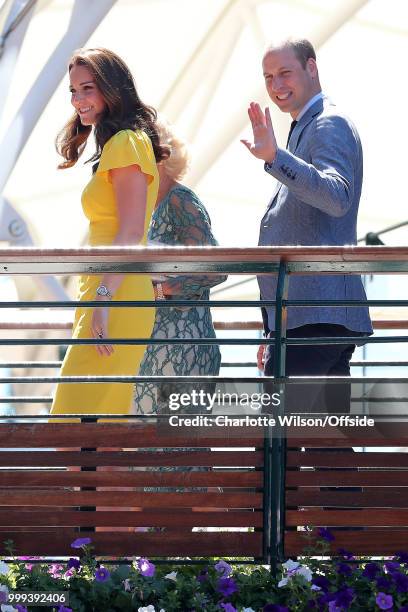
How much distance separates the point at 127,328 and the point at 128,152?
627mm

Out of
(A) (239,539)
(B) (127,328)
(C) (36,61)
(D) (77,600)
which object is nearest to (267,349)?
(B) (127,328)

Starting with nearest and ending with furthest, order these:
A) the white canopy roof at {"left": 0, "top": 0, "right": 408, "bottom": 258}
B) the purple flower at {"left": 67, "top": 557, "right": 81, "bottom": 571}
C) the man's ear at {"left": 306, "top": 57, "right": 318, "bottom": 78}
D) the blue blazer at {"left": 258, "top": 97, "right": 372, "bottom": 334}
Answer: the purple flower at {"left": 67, "top": 557, "right": 81, "bottom": 571}, the blue blazer at {"left": 258, "top": 97, "right": 372, "bottom": 334}, the man's ear at {"left": 306, "top": 57, "right": 318, "bottom": 78}, the white canopy roof at {"left": 0, "top": 0, "right": 408, "bottom": 258}

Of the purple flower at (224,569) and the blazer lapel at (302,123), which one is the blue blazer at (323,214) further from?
the purple flower at (224,569)

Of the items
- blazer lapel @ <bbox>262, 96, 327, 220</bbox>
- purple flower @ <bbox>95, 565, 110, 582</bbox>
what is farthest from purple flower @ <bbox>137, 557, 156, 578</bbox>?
blazer lapel @ <bbox>262, 96, 327, 220</bbox>

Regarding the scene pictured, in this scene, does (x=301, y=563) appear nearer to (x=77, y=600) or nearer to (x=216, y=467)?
(x=216, y=467)

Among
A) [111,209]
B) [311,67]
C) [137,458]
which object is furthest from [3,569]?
[311,67]

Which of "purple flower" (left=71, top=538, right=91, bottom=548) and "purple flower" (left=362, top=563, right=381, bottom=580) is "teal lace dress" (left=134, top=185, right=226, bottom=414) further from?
"purple flower" (left=362, top=563, right=381, bottom=580)

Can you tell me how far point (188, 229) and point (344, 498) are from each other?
140cm

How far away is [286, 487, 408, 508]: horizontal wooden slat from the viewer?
437 centimetres

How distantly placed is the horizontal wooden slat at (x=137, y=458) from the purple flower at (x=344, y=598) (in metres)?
0.54

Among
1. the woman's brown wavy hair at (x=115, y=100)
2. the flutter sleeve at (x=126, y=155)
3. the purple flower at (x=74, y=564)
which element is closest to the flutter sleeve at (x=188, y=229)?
the woman's brown wavy hair at (x=115, y=100)

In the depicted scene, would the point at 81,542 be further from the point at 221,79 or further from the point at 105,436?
the point at 221,79

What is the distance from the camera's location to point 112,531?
14.5ft

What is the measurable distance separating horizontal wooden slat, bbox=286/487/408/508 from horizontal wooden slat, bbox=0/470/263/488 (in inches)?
5.0
